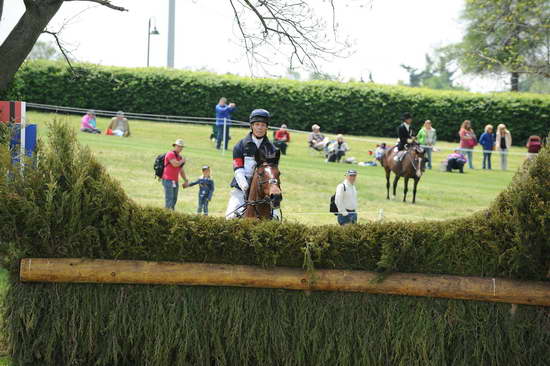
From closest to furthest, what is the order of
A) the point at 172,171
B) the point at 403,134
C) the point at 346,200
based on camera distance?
the point at 346,200 < the point at 172,171 < the point at 403,134

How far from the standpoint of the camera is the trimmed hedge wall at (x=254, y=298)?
6414mm

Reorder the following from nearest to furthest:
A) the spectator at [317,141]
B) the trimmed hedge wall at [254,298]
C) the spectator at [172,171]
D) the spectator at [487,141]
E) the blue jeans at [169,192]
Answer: the trimmed hedge wall at [254,298] < the spectator at [172,171] < the blue jeans at [169,192] < the spectator at [317,141] < the spectator at [487,141]

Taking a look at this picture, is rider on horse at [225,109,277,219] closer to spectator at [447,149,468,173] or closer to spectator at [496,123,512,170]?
spectator at [447,149,468,173]

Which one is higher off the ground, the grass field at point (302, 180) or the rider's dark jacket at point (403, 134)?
the rider's dark jacket at point (403, 134)

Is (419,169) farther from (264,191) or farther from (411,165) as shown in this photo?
(264,191)

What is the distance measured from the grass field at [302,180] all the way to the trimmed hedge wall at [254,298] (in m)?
8.32

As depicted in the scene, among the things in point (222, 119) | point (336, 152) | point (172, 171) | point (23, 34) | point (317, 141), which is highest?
point (23, 34)

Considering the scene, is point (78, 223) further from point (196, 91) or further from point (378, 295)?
point (196, 91)

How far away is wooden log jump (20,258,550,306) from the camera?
6.43 metres

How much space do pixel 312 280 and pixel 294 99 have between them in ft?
116

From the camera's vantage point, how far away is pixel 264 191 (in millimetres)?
8750

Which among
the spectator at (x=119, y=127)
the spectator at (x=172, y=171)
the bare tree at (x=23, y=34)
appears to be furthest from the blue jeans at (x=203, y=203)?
the spectator at (x=119, y=127)

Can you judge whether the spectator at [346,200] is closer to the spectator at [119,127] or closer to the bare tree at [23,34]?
the bare tree at [23,34]

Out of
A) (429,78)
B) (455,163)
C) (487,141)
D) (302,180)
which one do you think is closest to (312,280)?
(302,180)
